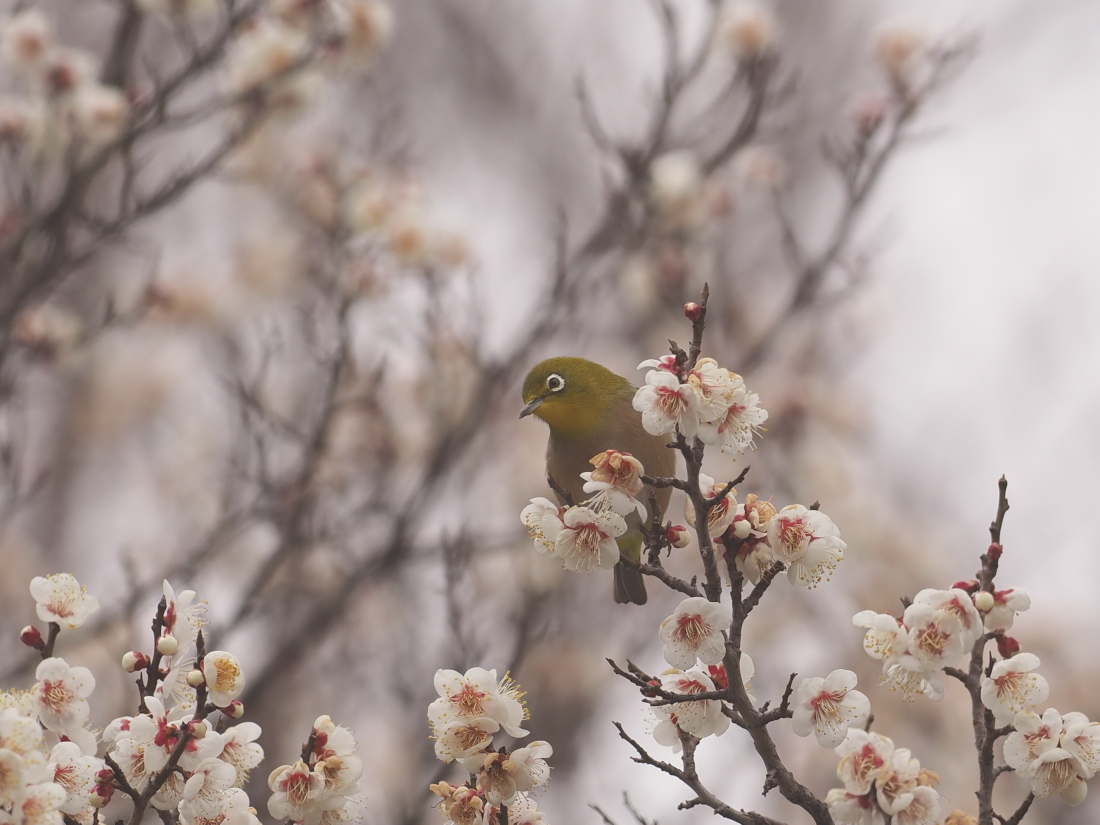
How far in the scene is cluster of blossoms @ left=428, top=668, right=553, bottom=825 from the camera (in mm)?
2287

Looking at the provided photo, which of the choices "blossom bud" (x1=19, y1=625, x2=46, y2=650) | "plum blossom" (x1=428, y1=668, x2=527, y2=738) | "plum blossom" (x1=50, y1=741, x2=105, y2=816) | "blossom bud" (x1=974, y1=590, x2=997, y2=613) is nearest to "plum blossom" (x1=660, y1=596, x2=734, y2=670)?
"plum blossom" (x1=428, y1=668, x2=527, y2=738)

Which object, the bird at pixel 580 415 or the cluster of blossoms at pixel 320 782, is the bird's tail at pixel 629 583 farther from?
the cluster of blossoms at pixel 320 782

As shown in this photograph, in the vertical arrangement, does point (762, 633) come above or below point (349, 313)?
above

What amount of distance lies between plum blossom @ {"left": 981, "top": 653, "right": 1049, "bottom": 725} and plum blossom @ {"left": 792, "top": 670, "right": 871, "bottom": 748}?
0.82ft

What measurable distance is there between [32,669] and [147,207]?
1.92 meters

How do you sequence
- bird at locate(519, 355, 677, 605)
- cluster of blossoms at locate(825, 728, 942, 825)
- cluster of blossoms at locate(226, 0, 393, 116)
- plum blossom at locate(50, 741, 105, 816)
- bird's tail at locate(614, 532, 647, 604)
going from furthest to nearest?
cluster of blossoms at locate(226, 0, 393, 116) < bird at locate(519, 355, 677, 605) < bird's tail at locate(614, 532, 647, 604) < cluster of blossoms at locate(825, 728, 942, 825) < plum blossom at locate(50, 741, 105, 816)

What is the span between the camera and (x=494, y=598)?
7.36 meters

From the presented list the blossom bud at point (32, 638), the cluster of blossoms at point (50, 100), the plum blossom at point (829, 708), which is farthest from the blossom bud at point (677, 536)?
the cluster of blossoms at point (50, 100)

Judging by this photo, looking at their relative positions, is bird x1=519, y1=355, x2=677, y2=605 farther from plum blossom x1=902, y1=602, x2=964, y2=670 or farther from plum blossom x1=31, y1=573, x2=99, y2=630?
plum blossom x1=31, y1=573, x2=99, y2=630

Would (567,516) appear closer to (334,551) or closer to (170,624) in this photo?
(170,624)

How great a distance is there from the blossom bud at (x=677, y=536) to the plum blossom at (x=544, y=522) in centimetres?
24

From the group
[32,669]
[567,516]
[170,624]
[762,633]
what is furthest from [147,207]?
[762,633]

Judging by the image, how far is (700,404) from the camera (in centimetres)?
221

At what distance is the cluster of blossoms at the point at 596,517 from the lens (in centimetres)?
228
